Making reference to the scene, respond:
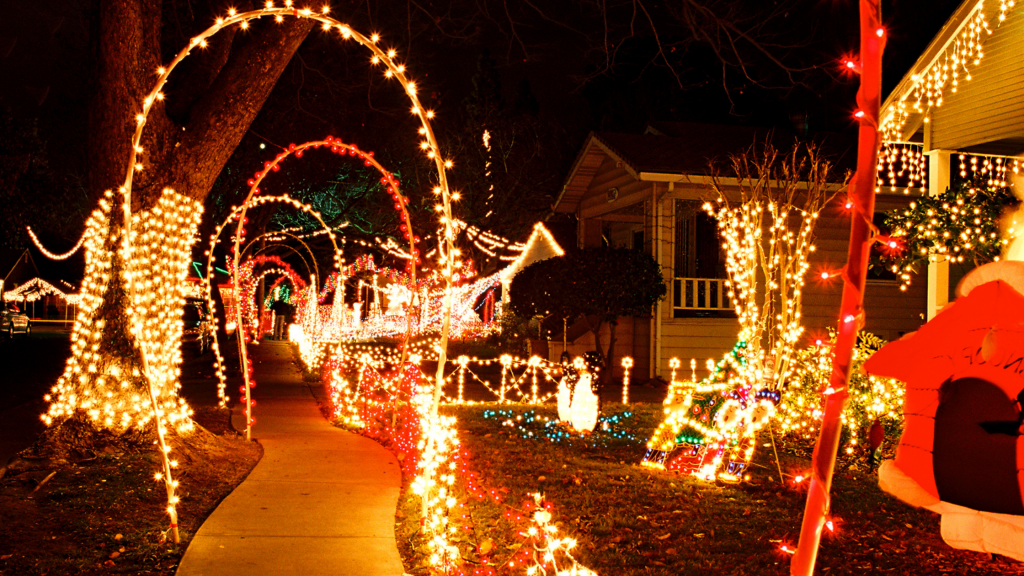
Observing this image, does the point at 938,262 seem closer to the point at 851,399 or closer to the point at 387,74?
the point at 851,399

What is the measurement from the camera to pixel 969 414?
2.23m

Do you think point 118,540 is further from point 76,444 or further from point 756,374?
point 756,374

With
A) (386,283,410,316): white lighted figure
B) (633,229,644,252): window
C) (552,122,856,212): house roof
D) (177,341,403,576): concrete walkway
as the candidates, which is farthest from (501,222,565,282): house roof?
(177,341,403,576): concrete walkway

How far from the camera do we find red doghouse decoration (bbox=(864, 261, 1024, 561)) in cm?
218

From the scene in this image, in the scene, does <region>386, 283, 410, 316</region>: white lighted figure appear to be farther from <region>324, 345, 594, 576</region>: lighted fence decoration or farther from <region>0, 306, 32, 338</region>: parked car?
<region>324, 345, 594, 576</region>: lighted fence decoration

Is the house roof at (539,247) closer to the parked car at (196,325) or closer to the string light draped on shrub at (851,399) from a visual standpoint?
the parked car at (196,325)

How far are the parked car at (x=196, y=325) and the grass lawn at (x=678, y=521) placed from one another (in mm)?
14896

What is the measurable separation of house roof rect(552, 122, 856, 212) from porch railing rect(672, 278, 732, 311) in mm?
2185

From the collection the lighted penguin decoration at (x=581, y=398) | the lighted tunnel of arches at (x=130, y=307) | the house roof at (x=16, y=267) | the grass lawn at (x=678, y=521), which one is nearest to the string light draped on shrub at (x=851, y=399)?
the grass lawn at (x=678, y=521)

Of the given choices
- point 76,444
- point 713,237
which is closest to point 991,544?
point 76,444

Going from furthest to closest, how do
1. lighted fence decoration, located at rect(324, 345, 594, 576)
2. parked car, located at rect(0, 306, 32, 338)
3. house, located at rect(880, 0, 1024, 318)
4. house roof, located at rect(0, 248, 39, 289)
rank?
house roof, located at rect(0, 248, 39, 289), parked car, located at rect(0, 306, 32, 338), house, located at rect(880, 0, 1024, 318), lighted fence decoration, located at rect(324, 345, 594, 576)

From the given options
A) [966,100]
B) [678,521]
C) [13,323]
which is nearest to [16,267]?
[13,323]

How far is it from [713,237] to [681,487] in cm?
1220

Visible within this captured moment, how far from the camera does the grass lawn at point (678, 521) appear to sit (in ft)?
15.5
